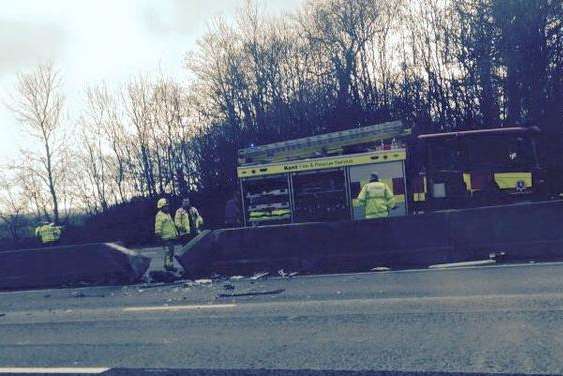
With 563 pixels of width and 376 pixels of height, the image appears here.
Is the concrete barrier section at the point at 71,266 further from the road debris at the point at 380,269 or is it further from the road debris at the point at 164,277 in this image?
the road debris at the point at 380,269

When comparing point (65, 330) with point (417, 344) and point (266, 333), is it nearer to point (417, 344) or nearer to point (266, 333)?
point (266, 333)

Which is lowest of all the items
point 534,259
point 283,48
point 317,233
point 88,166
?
point 534,259

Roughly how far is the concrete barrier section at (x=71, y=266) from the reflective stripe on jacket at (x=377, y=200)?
189 inches

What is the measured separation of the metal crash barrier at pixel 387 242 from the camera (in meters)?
9.88

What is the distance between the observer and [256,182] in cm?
1831

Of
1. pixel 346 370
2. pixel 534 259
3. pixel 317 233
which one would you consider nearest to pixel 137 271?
pixel 317 233

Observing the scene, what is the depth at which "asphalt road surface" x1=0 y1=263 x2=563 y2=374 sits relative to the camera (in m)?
4.89

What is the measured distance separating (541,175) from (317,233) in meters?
7.42

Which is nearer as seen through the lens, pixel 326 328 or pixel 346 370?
pixel 346 370

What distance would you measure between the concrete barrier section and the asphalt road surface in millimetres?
1981

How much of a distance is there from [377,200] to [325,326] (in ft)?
20.7

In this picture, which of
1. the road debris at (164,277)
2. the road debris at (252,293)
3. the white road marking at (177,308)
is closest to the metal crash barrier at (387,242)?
the road debris at (164,277)

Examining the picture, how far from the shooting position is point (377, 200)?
12.3 m

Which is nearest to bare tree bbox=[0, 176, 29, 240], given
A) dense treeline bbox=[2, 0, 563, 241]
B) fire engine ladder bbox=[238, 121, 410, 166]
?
dense treeline bbox=[2, 0, 563, 241]
